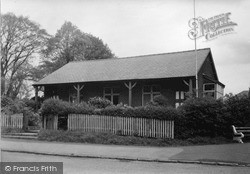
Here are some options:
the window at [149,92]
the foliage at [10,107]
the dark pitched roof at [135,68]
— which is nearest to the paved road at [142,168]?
the foliage at [10,107]

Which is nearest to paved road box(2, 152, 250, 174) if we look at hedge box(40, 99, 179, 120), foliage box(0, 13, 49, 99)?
hedge box(40, 99, 179, 120)

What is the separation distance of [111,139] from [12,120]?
24.7ft

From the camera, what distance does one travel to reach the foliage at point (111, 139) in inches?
623

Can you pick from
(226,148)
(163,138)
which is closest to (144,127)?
(163,138)

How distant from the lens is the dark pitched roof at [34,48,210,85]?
24114mm

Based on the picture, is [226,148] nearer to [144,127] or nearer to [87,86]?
[144,127]

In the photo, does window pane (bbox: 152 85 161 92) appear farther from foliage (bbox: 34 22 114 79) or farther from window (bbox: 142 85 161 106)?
foliage (bbox: 34 22 114 79)

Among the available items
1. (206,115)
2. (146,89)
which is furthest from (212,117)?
(146,89)

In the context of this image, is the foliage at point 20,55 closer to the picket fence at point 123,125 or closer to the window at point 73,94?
the window at point 73,94

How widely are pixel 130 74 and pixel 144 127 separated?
9.36 metres

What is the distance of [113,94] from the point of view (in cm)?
2720

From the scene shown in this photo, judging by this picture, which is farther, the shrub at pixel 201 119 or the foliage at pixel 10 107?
the foliage at pixel 10 107

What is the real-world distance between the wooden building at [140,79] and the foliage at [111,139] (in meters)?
6.71

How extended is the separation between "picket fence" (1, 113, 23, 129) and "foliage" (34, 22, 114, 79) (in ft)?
67.2
